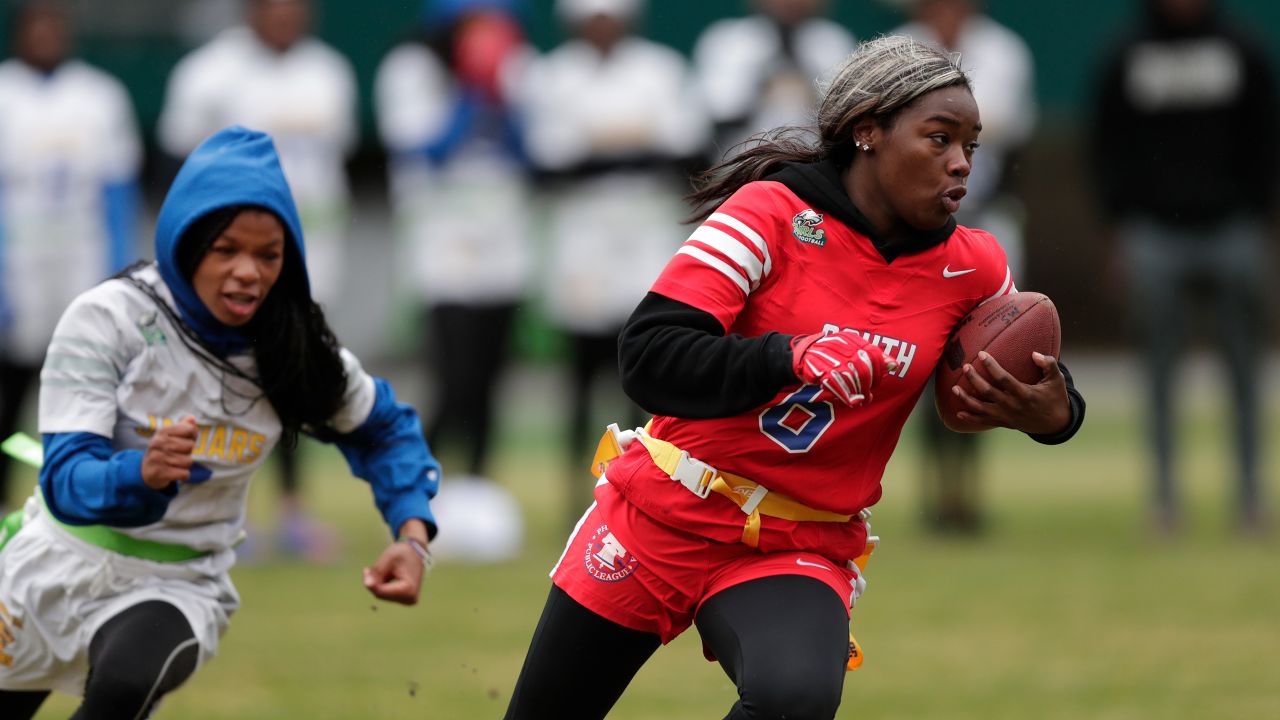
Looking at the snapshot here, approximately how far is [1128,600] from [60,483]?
16.3 feet

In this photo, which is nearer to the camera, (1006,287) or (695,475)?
(695,475)

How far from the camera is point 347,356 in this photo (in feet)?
15.0

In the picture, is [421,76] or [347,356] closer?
[347,356]

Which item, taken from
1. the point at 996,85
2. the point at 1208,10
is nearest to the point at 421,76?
the point at 996,85

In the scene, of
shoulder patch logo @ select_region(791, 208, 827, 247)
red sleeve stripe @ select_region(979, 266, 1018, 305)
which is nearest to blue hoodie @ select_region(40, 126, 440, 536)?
shoulder patch logo @ select_region(791, 208, 827, 247)

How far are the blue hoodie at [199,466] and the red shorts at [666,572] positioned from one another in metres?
0.66

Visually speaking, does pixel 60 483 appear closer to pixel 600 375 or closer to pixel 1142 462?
pixel 600 375

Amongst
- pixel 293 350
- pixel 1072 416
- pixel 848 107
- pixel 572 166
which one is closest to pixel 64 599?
pixel 293 350

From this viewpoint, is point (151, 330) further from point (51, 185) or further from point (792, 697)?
point (51, 185)

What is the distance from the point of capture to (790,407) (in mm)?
3922

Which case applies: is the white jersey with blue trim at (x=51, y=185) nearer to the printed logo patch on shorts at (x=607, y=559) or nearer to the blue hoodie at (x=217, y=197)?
the blue hoodie at (x=217, y=197)

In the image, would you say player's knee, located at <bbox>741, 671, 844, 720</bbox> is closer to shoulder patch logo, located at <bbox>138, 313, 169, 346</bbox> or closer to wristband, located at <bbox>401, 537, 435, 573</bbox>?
wristband, located at <bbox>401, 537, 435, 573</bbox>

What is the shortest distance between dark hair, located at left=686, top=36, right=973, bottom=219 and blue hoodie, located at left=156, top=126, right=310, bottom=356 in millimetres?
→ 958

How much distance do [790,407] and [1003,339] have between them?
48 cm
